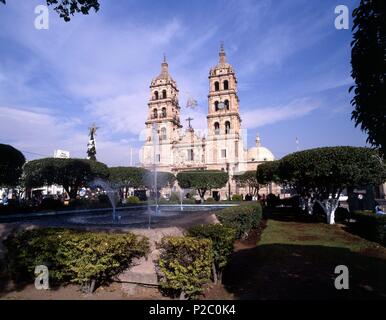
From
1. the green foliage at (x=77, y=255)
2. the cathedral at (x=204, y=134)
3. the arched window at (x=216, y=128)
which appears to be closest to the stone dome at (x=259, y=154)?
the cathedral at (x=204, y=134)

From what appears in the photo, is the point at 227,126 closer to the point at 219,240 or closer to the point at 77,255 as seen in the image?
the point at 219,240

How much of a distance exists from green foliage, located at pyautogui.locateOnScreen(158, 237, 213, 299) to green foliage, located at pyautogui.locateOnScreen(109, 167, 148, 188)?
36.4 metres

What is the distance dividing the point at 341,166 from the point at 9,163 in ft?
81.0

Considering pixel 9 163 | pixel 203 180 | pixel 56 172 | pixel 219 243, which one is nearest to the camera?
pixel 219 243

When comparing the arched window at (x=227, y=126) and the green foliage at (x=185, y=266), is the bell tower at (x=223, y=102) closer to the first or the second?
the arched window at (x=227, y=126)

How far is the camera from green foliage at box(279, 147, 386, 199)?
14609 mm

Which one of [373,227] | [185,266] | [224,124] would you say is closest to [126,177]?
[224,124]

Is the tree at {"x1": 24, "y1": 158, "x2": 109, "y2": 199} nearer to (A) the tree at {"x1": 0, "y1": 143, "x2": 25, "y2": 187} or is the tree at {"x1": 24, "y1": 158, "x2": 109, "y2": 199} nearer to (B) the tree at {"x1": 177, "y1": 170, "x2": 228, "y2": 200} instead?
(A) the tree at {"x1": 0, "y1": 143, "x2": 25, "y2": 187}

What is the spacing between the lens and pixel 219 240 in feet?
20.7

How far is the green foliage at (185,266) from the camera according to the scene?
5.19 m

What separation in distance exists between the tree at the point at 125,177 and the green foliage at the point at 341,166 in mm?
28671

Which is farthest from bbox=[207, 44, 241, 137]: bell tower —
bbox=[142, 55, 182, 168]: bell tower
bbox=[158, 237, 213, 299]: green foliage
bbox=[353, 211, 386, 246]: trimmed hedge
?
bbox=[158, 237, 213, 299]: green foliage

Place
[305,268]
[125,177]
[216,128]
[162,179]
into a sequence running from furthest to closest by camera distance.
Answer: [216,128]
[162,179]
[125,177]
[305,268]
